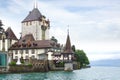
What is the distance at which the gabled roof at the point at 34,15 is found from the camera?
4568 inches

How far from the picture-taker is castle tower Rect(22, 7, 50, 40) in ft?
380

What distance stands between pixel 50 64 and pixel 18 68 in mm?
14493

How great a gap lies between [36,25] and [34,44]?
1217cm

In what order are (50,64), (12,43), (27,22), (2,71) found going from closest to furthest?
(2,71) → (50,64) → (12,43) → (27,22)

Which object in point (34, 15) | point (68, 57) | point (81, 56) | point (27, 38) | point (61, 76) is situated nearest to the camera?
point (61, 76)

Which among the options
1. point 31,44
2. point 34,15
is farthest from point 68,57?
point 34,15

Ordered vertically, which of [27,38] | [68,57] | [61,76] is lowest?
[61,76]

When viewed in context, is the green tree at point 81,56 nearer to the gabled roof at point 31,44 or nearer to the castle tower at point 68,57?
the gabled roof at point 31,44

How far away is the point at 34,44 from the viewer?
105 meters

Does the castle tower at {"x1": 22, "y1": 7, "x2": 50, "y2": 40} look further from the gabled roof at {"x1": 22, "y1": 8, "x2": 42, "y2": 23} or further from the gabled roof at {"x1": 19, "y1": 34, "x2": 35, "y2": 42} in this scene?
the gabled roof at {"x1": 19, "y1": 34, "x2": 35, "y2": 42}

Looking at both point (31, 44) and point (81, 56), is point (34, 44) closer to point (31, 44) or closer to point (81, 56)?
point (31, 44)

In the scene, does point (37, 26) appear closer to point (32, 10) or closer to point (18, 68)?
point (32, 10)

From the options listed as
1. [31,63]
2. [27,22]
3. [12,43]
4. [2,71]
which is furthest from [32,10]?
[2,71]

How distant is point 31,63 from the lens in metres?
86.8
